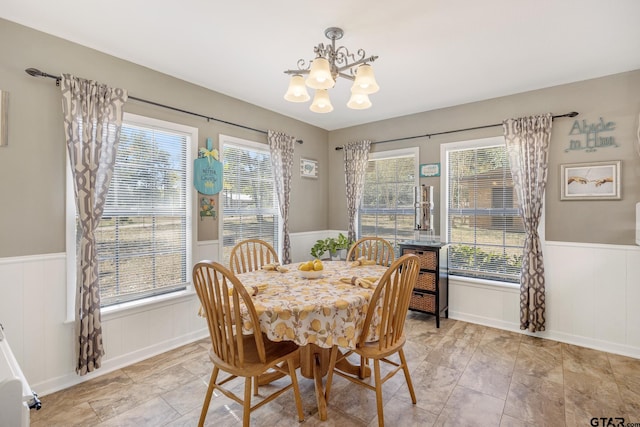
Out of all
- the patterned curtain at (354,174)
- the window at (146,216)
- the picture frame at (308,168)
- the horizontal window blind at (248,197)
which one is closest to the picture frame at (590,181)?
the patterned curtain at (354,174)

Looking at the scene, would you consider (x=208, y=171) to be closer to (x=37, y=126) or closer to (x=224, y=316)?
(x=37, y=126)

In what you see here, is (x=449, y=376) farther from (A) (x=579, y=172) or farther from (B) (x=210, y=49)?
(B) (x=210, y=49)

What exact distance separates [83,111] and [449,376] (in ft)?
11.3

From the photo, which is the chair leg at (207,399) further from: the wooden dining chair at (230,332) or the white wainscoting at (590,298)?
the white wainscoting at (590,298)

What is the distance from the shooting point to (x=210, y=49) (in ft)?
8.16

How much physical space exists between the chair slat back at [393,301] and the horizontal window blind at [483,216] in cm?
217

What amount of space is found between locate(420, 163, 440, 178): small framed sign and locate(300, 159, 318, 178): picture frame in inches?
59.2

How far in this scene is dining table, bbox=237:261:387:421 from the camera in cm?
170

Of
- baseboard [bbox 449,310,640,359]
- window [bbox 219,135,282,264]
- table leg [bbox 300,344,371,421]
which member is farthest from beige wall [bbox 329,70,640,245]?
table leg [bbox 300,344,371,421]

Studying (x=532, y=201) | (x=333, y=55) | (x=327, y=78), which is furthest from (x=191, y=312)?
(x=532, y=201)

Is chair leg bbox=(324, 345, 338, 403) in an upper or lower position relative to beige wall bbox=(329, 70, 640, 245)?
lower

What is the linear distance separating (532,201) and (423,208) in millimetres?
1089

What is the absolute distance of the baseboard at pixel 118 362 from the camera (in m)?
2.25

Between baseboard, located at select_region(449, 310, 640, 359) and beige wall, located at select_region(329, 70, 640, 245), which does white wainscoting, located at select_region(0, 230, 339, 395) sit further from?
beige wall, located at select_region(329, 70, 640, 245)
